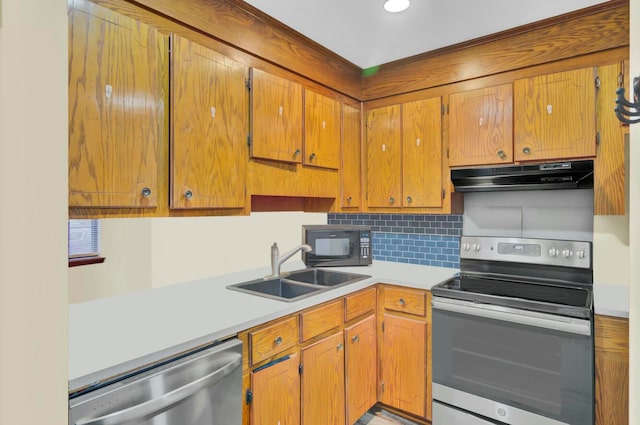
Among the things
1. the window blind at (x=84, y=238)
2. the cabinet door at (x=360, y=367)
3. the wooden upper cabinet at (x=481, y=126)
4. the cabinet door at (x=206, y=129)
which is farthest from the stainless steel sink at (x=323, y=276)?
the window blind at (x=84, y=238)

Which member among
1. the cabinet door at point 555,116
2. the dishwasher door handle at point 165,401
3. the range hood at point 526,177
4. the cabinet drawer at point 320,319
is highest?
the cabinet door at point 555,116

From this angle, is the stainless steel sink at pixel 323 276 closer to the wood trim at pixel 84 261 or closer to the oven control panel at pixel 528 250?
the oven control panel at pixel 528 250

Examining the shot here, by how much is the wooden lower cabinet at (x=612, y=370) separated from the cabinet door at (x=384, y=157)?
4.39 feet

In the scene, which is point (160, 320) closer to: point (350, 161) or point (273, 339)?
point (273, 339)

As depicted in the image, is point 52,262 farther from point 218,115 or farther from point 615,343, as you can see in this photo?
point 615,343

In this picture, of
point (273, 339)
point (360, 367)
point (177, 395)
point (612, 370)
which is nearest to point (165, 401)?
point (177, 395)

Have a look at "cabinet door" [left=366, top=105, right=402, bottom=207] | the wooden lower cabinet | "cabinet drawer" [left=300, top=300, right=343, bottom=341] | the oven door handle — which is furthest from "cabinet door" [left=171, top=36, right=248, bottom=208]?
the wooden lower cabinet

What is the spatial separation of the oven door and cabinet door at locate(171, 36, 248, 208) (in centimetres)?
135

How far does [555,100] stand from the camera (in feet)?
6.63

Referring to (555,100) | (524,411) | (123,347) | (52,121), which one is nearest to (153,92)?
(123,347)

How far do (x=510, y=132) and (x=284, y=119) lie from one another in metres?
1.38

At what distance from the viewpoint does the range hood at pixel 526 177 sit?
194 centimetres

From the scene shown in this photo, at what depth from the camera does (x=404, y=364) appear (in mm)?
2188

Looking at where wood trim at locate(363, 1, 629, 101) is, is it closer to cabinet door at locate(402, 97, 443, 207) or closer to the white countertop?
cabinet door at locate(402, 97, 443, 207)
